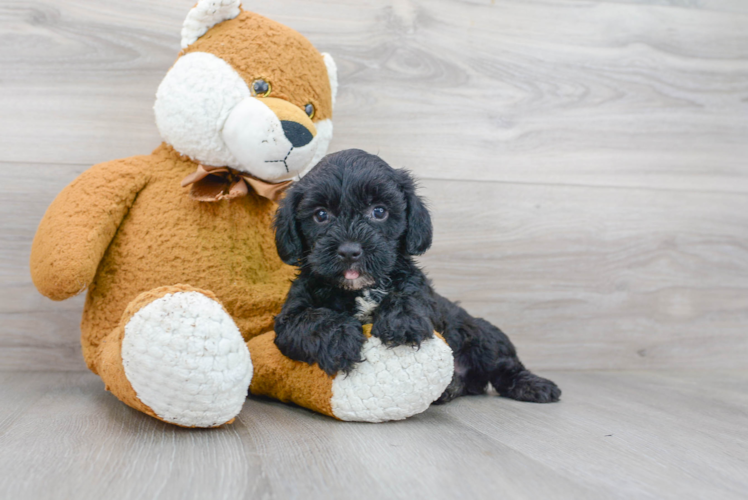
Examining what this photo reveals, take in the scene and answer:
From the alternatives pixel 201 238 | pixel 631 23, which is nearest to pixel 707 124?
pixel 631 23

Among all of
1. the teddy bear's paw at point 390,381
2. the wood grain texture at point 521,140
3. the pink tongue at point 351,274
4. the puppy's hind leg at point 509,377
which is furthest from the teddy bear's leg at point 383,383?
the wood grain texture at point 521,140

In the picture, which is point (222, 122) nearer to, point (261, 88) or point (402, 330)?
point (261, 88)

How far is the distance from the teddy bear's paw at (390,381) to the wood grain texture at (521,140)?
0.73 metres

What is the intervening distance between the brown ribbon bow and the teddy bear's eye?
0.59ft

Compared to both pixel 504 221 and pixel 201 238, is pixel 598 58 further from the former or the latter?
pixel 201 238

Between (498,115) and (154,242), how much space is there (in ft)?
3.65

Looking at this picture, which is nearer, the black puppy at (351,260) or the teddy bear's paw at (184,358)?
the teddy bear's paw at (184,358)

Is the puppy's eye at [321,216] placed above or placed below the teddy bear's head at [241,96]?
below

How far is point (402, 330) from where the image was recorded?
1076 millimetres

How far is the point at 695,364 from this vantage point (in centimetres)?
200

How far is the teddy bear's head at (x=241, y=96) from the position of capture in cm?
124

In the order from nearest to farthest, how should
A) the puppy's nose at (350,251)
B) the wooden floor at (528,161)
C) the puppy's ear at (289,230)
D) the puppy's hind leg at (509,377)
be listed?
the puppy's nose at (350,251) → the puppy's ear at (289,230) → the puppy's hind leg at (509,377) → the wooden floor at (528,161)

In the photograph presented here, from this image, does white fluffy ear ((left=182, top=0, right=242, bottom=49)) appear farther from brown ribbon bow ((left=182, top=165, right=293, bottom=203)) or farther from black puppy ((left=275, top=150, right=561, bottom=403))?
black puppy ((left=275, top=150, right=561, bottom=403))

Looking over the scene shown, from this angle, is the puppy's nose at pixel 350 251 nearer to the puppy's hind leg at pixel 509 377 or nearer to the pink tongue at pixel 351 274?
the pink tongue at pixel 351 274
